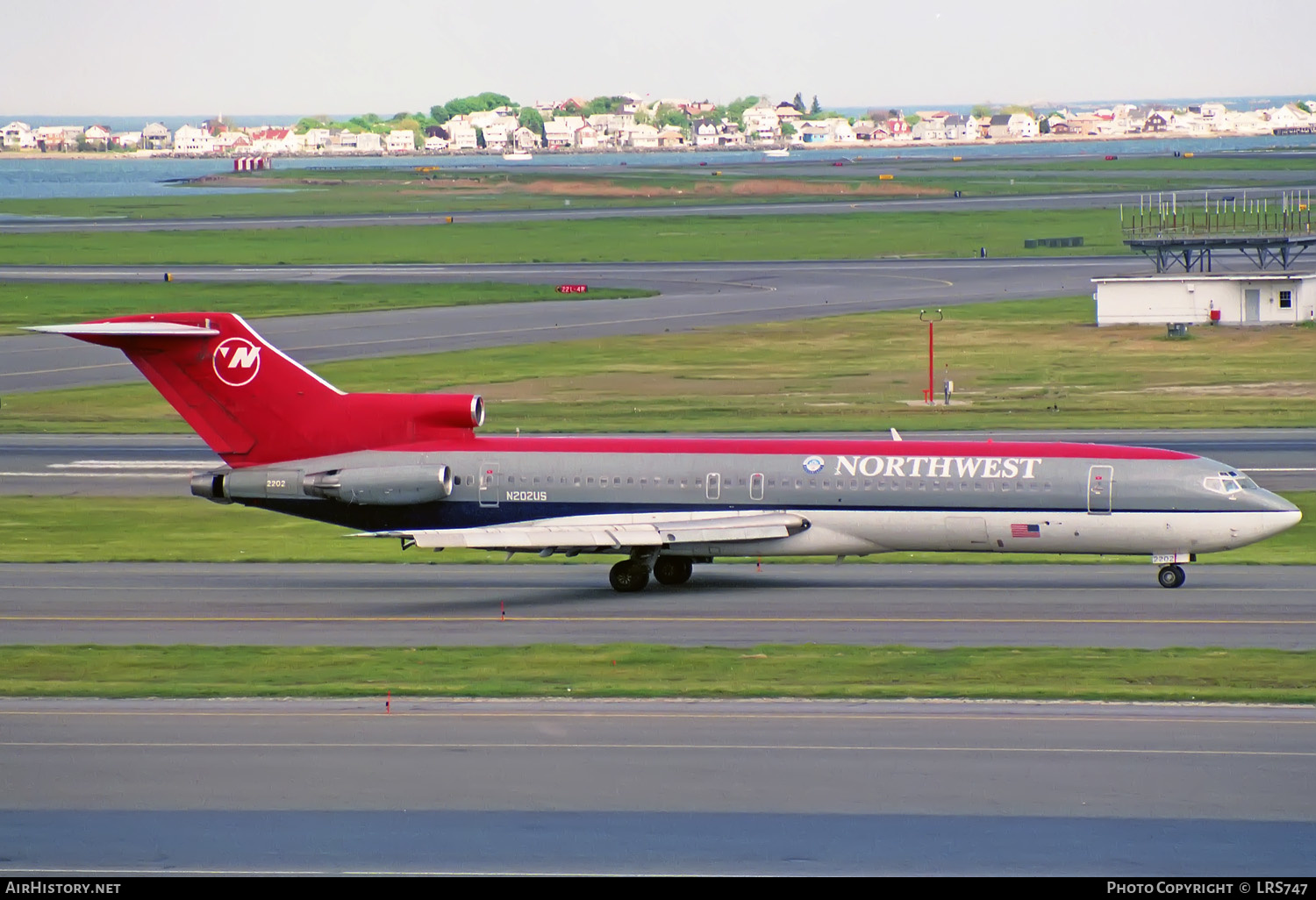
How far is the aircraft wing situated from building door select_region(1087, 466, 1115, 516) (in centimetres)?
697

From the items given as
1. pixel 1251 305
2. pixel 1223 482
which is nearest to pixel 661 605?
pixel 1223 482

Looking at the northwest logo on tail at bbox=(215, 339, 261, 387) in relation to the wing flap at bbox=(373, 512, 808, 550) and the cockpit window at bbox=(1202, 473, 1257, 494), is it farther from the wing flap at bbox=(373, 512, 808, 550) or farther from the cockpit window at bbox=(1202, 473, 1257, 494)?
the cockpit window at bbox=(1202, 473, 1257, 494)

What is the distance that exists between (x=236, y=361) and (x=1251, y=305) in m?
70.3

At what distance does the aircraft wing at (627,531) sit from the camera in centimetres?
4225

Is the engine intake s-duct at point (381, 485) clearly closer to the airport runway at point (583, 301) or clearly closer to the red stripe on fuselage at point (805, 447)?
the red stripe on fuselage at point (805, 447)

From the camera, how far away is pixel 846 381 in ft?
276

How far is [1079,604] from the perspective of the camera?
40688 millimetres

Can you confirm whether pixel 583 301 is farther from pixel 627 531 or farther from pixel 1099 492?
pixel 1099 492

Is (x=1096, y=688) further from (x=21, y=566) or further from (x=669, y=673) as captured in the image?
(x=21, y=566)

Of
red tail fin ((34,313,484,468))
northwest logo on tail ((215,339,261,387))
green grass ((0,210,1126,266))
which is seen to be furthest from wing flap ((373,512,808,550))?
green grass ((0,210,1126,266))

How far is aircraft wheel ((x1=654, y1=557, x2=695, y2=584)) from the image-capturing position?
45250mm

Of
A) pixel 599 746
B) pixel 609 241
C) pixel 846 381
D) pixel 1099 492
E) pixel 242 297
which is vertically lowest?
pixel 599 746

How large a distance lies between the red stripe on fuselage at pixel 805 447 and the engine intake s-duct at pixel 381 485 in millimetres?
1229

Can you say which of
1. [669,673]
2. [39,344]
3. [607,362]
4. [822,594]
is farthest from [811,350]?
[669,673]
